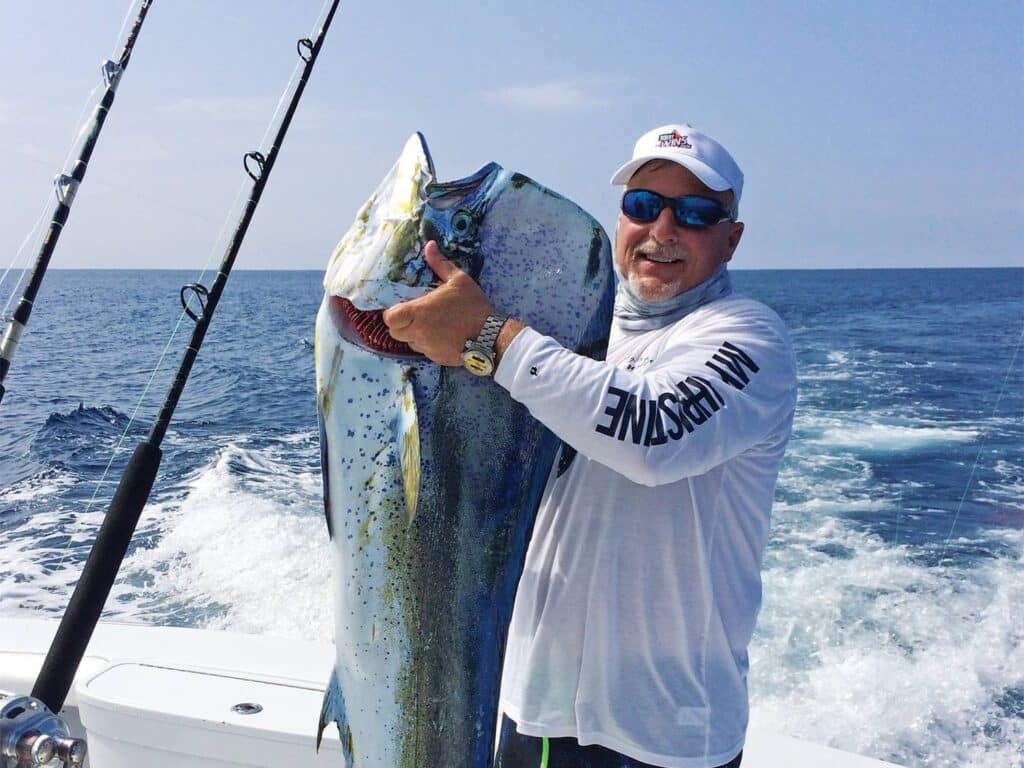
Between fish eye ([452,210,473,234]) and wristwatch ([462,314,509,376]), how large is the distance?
0.16m

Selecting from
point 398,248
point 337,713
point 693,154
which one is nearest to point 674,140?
point 693,154

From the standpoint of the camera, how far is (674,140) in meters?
1.72

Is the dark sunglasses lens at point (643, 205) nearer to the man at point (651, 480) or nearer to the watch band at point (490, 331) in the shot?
the man at point (651, 480)

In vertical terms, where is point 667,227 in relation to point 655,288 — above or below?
above

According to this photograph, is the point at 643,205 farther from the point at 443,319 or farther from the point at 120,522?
the point at 120,522

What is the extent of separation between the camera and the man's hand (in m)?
1.38

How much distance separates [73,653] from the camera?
2.33m

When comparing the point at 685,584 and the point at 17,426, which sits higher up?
the point at 685,584

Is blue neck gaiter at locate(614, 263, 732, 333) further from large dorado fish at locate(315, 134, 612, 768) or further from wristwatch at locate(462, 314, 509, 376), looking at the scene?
wristwatch at locate(462, 314, 509, 376)

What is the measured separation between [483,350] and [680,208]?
1.86ft

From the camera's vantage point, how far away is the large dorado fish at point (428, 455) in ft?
4.70

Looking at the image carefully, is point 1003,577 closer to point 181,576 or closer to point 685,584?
point 181,576

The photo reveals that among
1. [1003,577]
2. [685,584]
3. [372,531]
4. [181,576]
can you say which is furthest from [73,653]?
[1003,577]

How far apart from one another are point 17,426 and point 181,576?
7307 mm
